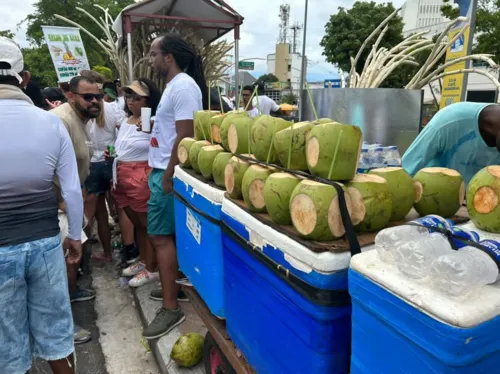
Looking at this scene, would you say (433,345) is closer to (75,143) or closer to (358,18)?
(75,143)

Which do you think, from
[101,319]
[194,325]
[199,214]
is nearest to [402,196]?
[199,214]

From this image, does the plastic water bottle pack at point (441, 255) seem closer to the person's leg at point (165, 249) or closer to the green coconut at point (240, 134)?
the green coconut at point (240, 134)

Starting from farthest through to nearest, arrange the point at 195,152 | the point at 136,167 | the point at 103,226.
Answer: the point at 103,226
the point at 136,167
the point at 195,152

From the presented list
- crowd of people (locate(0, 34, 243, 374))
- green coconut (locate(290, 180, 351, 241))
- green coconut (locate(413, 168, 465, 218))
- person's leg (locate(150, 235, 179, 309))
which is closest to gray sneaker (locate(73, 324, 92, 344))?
crowd of people (locate(0, 34, 243, 374))

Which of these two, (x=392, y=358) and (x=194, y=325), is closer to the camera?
(x=392, y=358)

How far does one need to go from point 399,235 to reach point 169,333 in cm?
214

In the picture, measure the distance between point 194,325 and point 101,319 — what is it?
91cm

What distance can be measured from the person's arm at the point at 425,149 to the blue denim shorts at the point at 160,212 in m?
1.67

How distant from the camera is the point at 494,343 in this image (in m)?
0.86

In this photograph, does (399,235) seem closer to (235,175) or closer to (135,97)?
(235,175)

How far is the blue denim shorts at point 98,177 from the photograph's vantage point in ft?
13.1

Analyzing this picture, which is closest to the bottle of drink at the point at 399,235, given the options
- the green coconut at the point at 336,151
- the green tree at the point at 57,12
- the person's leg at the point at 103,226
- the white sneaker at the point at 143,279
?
the green coconut at the point at 336,151

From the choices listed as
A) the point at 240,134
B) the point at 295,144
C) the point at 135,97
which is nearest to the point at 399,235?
the point at 295,144

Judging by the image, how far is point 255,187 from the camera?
1537 mm
